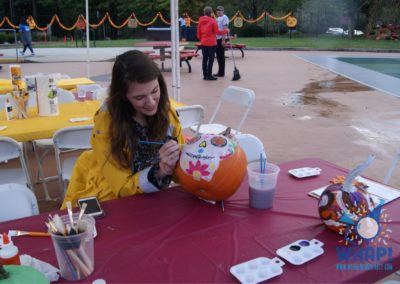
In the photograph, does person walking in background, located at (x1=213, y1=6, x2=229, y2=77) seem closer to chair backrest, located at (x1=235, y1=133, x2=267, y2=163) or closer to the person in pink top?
the person in pink top

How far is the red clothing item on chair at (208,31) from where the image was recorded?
930 cm

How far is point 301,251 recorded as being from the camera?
1303mm

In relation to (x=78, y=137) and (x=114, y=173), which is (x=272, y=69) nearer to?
(x=78, y=137)

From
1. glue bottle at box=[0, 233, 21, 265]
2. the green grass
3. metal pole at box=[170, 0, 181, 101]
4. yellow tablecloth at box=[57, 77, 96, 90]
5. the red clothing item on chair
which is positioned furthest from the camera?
the green grass

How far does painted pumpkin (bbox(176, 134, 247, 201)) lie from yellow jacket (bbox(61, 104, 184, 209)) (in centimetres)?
27

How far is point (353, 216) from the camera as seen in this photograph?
1.35m

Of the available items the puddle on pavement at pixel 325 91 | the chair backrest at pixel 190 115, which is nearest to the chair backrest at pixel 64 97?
the chair backrest at pixel 190 115

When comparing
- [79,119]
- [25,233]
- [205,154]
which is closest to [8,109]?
[79,119]

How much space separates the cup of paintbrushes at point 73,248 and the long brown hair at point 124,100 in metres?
0.62

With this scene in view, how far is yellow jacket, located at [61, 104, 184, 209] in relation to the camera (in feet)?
5.80

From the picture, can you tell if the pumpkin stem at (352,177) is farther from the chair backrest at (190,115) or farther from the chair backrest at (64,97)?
the chair backrest at (64,97)

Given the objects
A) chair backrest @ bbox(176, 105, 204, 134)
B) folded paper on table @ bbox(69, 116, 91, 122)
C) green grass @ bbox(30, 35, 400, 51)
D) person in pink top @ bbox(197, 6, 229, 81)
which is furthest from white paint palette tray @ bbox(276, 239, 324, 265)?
green grass @ bbox(30, 35, 400, 51)

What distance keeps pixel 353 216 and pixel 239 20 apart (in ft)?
84.5

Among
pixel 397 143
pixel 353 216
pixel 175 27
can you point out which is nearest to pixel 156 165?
pixel 353 216
